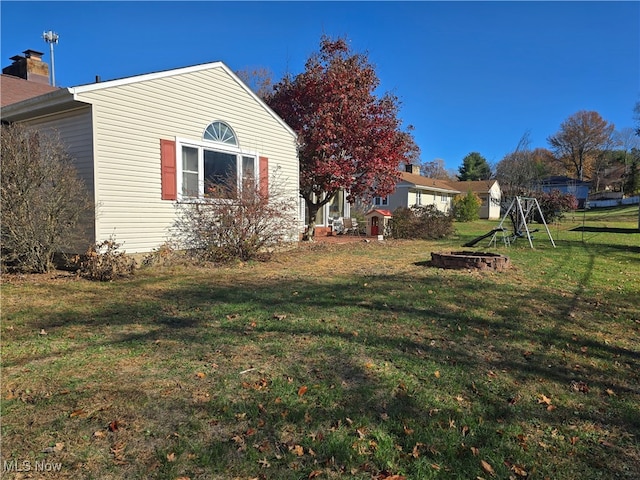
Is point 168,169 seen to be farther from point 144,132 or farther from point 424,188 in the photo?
point 424,188

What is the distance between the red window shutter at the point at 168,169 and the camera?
29.7ft

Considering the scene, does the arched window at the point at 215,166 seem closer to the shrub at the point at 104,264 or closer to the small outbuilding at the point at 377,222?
the shrub at the point at 104,264

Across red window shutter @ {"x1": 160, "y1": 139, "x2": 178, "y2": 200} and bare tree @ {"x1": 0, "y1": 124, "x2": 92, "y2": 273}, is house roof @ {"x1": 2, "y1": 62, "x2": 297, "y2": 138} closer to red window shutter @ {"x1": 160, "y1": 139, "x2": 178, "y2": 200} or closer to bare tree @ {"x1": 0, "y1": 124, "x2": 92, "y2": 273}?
bare tree @ {"x1": 0, "y1": 124, "x2": 92, "y2": 273}

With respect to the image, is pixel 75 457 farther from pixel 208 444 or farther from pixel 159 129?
pixel 159 129

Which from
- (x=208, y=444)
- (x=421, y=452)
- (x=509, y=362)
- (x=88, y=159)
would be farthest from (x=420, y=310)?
(x=88, y=159)

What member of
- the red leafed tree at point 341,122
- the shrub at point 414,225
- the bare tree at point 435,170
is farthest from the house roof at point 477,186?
the red leafed tree at point 341,122

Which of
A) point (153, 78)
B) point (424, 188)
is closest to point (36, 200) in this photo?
point (153, 78)

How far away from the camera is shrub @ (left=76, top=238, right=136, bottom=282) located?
7203 mm

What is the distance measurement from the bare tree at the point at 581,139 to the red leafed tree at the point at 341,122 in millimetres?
63613

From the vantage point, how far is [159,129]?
9.02 meters

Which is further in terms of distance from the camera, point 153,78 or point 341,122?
point 341,122

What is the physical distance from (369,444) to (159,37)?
1150cm

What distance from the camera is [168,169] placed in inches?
359

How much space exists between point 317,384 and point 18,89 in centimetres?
1532
